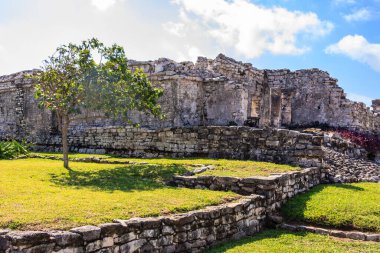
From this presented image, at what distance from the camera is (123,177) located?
11.0m

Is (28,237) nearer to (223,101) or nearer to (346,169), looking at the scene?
(346,169)

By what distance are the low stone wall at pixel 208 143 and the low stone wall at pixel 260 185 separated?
2.49 meters

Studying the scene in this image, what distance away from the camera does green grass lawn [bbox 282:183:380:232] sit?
8.66 metres

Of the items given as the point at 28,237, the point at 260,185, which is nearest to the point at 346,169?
the point at 260,185

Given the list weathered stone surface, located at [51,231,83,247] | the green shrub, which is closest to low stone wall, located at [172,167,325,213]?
weathered stone surface, located at [51,231,83,247]

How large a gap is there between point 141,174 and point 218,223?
4368mm

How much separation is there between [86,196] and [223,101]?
11074 mm

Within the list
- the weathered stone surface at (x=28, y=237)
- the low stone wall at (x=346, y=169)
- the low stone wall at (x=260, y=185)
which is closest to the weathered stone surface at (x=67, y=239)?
the weathered stone surface at (x=28, y=237)

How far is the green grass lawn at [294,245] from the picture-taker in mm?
7165

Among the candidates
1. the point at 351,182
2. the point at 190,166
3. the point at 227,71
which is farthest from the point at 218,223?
the point at 227,71

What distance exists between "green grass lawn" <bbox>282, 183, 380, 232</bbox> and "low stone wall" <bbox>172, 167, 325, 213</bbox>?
11.5 inches

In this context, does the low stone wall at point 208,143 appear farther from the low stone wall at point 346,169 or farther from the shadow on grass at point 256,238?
the shadow on grass at point 256,238

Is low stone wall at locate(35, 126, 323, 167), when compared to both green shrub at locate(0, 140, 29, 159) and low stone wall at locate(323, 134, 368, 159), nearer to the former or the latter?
green shrub at locate(0, 140, 29, 159)

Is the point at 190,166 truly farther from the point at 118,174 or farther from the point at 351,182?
the point at 351,182
